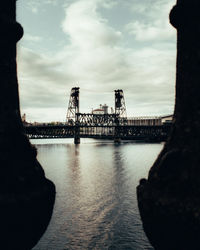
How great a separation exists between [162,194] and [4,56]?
10.6 ft

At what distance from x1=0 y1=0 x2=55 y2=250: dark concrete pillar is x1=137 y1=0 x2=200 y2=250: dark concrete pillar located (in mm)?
1620

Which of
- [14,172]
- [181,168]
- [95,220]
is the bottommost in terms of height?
[95,220]

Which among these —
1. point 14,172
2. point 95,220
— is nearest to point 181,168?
point 14,172

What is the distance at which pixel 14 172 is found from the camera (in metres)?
3.42

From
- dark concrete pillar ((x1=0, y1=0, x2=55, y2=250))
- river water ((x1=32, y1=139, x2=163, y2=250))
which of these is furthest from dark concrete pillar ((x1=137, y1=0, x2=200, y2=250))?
river water ((x1=32, y1=139, x2=163, y2=250))

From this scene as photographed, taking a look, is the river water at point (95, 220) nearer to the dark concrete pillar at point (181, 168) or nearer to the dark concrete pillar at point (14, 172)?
the dark concrete pillar at point (14, 172)

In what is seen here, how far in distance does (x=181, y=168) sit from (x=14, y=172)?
239cm

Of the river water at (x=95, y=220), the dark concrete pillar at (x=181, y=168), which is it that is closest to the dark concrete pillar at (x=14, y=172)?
the dark concrete pillar at (x=181, y=168)

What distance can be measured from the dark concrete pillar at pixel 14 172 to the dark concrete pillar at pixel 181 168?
63.8 inches

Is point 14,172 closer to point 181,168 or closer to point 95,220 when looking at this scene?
point 181,168

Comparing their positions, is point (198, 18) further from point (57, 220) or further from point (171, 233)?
point (57, 220)

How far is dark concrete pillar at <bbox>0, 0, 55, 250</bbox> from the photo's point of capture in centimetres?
332

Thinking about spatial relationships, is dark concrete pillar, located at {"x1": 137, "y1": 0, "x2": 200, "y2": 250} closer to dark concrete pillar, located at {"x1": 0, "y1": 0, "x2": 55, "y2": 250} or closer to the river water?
dark concrete pillar, located at {"x1": 0, "y1": 0, "x2": 55, "y2": 250}

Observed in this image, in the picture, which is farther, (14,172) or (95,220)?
(95,220)
